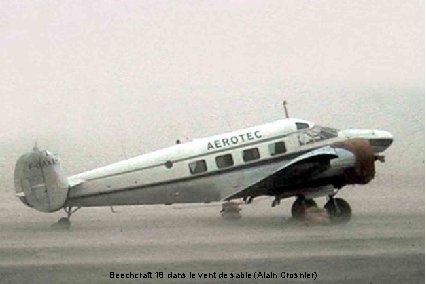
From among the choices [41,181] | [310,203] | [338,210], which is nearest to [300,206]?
[310,203]

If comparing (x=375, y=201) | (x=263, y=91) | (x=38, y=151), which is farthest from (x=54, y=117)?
(x=375, y=201)

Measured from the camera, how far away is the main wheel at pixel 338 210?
5.75 meters

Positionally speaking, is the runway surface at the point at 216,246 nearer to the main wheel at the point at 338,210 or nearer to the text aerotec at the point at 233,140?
the main wheel at the point at 338,210

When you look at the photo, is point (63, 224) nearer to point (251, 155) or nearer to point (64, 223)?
point (64, 223)

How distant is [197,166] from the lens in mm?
6293

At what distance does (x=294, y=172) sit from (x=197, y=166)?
72 centimetres

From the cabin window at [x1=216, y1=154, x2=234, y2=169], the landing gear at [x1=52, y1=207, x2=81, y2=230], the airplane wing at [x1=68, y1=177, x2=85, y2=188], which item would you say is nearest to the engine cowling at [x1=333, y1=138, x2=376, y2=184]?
the cabin window at [x1=216, y1=154, x2=234, y2=169]

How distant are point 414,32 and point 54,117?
2421 mm

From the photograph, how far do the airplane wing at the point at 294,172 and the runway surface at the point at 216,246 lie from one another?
12.5 inches

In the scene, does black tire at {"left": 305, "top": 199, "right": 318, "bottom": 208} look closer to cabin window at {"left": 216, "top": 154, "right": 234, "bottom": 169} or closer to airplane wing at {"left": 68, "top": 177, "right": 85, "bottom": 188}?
cabin window at {"left": 216, "top": 154, "right": 234, "bottom": 169}

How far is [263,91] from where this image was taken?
565 centimetres

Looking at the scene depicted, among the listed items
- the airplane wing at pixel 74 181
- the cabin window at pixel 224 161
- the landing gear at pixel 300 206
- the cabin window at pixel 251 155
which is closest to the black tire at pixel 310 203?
the landing gear at pixel 300 206

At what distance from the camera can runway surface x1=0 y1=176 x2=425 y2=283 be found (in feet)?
17.6

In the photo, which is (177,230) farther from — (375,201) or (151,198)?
(375,201)
